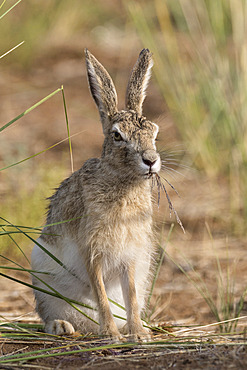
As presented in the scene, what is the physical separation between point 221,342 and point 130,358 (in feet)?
1.62

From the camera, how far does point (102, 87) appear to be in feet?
11.8

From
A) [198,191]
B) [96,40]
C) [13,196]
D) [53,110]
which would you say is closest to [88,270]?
[13,196]

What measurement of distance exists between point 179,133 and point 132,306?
4.33m

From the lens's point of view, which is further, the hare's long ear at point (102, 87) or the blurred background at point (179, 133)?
the blurred background at point (179, 133)

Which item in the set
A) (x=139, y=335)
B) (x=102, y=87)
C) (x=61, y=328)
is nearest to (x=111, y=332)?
(x=139, y=335)

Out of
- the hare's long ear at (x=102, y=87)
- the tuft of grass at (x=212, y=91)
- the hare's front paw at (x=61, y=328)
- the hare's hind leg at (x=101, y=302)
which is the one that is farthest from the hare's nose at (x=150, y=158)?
the tuft of grass at (x=212, y=91)

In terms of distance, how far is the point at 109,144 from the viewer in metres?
3.52

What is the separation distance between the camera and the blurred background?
559 centimetres

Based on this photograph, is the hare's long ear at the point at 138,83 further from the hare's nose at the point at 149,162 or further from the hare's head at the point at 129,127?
the hare's nose at the point at 149,162

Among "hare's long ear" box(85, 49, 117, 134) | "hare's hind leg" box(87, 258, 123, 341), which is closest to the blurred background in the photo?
"hare's long ear" box(85, 49, 117, 134)

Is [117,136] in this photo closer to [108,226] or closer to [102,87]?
[102,87]

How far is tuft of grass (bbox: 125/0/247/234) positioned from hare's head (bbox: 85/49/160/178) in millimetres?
2374

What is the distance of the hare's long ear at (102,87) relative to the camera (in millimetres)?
3586

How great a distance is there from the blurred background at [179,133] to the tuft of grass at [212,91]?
0.01 meters
